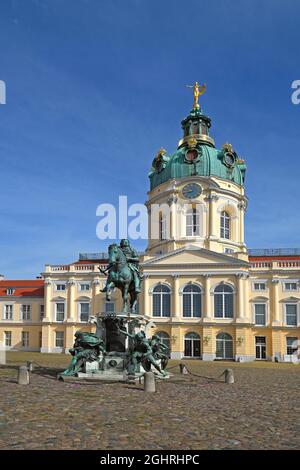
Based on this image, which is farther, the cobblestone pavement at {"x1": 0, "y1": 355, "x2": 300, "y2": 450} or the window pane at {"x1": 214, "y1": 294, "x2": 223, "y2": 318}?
the window pane at {"x1": 214, "y1": 294, "x2": 223, "y2": 318}

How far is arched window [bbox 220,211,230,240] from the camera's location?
55.9 metres

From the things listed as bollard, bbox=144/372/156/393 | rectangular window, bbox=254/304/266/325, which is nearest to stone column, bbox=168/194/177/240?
rectangular window, bbox=254/304/266/325

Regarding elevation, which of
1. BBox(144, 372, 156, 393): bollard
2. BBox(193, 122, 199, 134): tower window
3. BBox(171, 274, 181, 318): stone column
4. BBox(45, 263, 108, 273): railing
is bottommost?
BBox(144, 372, 156, 393): bollard

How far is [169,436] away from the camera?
9430 millimetres

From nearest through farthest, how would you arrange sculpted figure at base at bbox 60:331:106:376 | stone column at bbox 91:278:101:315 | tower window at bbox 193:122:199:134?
sculpted figure at base at bbox 60:331:106:376 → stone column at bbox 91:278:101:315 → tower window at bbox 193:122:199:134

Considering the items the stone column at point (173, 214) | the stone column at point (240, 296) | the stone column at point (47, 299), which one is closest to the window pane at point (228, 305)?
the stone column at point (240, 296)

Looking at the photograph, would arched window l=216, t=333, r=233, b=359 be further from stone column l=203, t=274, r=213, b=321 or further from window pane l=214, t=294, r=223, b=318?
stone column l=203, t=274, r=213, b=321

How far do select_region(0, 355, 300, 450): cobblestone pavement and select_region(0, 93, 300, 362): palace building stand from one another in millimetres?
31275

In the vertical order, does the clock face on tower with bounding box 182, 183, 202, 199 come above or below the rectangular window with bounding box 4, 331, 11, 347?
above

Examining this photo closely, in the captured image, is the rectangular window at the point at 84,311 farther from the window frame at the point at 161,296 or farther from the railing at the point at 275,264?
the railing at the point at 275,264

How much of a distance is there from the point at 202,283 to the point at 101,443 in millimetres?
41823
